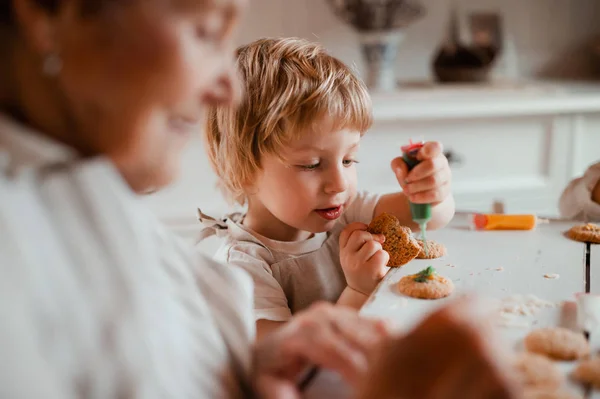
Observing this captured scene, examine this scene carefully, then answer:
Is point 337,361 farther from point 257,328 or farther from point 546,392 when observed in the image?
point 257,328

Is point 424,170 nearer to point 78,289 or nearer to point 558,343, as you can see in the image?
point 558,343

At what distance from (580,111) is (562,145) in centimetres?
15

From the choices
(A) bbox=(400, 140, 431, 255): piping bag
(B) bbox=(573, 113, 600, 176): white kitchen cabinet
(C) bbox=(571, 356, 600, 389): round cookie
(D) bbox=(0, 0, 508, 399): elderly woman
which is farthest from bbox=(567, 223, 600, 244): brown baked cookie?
(B) bbox=(573, 113, 600, 176): white kitchen cabinet

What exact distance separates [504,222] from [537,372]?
25.5 inches

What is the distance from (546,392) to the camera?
2.15 feet

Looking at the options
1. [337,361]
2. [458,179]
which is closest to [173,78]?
[337,361]

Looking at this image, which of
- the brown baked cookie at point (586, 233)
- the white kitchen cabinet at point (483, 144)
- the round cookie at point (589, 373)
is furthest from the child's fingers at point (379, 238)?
the white kitchen cabinet at point (483, 144)

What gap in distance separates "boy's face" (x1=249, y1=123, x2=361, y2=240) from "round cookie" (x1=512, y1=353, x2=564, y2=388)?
1.80 ft

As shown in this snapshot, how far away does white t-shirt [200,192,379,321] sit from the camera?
1.19m

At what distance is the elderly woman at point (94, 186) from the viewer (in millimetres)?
538

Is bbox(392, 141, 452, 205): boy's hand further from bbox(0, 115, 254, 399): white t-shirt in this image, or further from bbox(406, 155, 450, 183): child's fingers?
bbox(0, 115, 254, 399): white t-shirt

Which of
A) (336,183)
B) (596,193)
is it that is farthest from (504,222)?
(336,183)

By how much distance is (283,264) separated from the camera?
1.27 m

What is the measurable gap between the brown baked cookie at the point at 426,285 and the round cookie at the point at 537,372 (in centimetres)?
24
